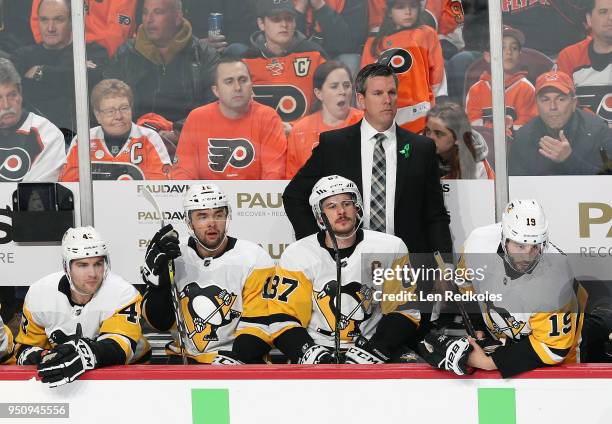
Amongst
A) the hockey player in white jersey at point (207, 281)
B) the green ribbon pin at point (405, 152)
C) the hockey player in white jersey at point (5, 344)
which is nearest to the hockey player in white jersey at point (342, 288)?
the hockey player in white jersey at point (207, 281)

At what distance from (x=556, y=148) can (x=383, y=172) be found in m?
0.68

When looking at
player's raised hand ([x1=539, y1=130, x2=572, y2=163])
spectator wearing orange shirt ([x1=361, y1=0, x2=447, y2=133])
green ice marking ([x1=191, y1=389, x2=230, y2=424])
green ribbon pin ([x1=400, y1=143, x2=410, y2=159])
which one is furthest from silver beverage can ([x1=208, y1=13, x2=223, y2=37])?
green ice marking ([x1=191, y1=389, x2=230, y2=424])

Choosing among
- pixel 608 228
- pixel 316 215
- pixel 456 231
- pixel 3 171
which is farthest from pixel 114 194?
pixel 608 228

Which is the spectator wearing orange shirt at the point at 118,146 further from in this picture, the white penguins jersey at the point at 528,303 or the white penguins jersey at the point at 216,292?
the white penguins jersey at the point at 528,303

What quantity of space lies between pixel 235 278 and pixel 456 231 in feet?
2.99

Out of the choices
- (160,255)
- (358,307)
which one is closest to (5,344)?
(160,255)

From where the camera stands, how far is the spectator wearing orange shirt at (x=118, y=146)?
4.27 m

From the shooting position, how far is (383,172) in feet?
13.7

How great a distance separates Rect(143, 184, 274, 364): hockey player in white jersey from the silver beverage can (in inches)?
26.0

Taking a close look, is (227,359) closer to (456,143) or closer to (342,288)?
(342,288)

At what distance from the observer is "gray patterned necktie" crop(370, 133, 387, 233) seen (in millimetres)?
4133

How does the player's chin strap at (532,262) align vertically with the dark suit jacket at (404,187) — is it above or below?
below

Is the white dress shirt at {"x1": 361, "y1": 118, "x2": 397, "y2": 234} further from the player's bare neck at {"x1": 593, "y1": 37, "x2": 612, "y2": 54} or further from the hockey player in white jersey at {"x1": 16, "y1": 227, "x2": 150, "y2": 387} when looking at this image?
the hockey player in white jersey at {"x1": 16, "y1": 227, "x2": 150, "y2": 387}

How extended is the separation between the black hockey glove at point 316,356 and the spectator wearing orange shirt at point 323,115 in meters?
0.94
